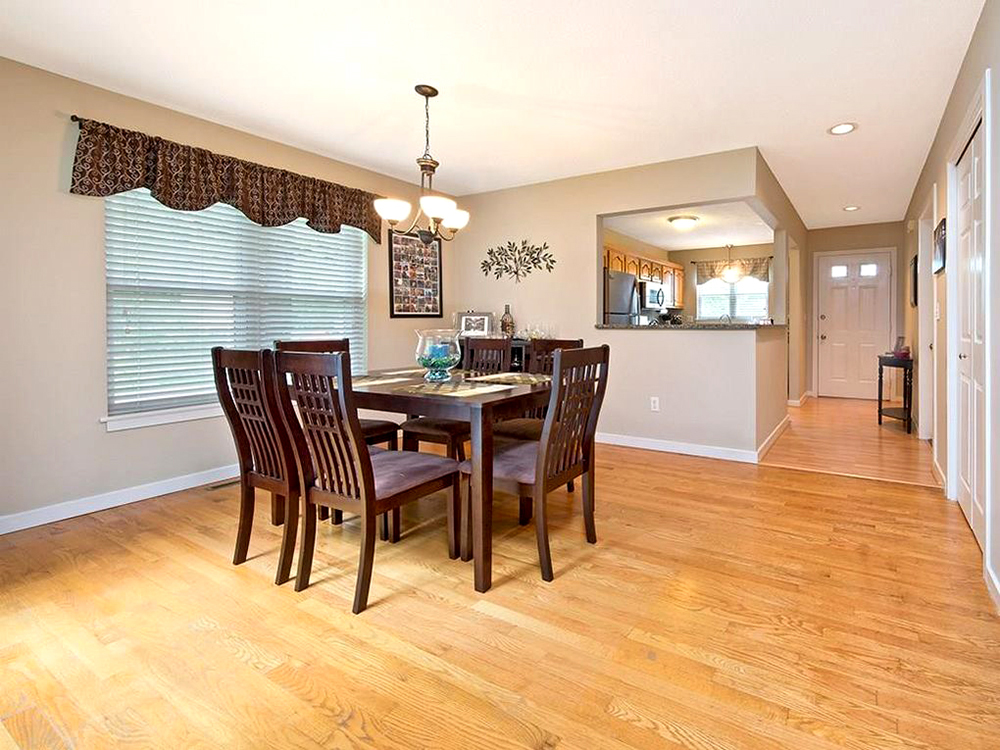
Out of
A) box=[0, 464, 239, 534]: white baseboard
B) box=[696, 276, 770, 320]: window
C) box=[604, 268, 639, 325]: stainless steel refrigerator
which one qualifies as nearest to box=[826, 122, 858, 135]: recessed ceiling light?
box=[604, 268, 639, 325]: stainless steel refrigerator

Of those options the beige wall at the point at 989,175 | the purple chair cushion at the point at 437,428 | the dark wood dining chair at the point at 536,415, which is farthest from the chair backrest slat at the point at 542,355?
the beige wall at the point at 989,175

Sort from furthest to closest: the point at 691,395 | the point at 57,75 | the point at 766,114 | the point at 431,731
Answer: the point at 691,395, the point at 766,114, the point at 57,75, the point at 431,731

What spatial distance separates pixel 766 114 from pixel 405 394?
2.87 metres

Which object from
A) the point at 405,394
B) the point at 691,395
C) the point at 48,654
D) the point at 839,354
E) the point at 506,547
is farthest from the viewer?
the point at 839,354

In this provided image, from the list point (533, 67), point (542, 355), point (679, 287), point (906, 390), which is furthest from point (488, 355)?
point (679, 287)

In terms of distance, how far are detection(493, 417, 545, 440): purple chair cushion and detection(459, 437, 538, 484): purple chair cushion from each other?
0.37m

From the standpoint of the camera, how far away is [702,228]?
7121mm

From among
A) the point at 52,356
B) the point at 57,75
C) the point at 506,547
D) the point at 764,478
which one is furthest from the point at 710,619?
the point at 57,75

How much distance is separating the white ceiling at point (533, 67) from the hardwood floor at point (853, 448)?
231 centimetres

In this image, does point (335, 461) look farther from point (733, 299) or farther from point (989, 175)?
point (733, 299)

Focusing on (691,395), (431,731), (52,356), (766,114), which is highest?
(766,114)

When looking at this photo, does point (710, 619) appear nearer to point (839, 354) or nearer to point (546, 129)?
point (546, 129)

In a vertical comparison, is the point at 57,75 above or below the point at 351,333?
above

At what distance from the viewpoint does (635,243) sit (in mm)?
8062
